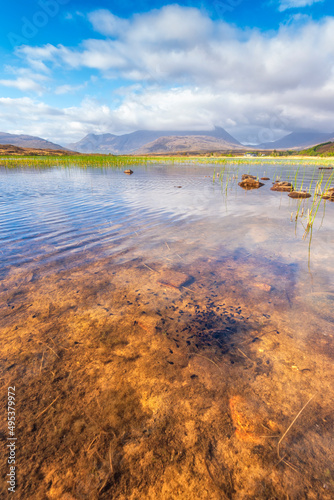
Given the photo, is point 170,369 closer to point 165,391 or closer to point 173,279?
point 165,391

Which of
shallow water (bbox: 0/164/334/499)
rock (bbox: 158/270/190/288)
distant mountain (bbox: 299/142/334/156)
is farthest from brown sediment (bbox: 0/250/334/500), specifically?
distant mountain (bbox: 299/142/334/156)

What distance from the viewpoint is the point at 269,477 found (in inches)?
57.8

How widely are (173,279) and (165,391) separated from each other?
205 centimetres

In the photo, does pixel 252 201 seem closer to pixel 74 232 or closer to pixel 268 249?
pixel 268 249

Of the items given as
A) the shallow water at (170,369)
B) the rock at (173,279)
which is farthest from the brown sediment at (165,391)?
the rock at (173,279)

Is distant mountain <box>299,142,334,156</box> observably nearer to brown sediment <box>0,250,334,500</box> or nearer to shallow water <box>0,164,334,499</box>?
shallow water <box>0,164,334,499</box>

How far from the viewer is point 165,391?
2021mm

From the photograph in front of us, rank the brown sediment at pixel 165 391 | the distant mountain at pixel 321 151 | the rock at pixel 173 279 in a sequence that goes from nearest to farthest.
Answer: the brown sediment at pixel 165 391 → the rock at pixel 173 279 → the distant mountain at pixel 321 151

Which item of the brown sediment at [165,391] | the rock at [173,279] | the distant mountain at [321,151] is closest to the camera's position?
the brown sediment at [165,391]

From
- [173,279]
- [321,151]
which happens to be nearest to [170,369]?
[173,279]

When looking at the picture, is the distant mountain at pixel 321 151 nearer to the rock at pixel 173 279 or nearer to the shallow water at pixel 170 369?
the shallow water at pixel 170 369

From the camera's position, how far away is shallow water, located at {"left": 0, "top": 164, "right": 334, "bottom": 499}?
1486 millimetres

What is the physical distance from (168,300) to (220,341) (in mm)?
1014

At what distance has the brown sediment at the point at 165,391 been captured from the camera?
146 centimetres
